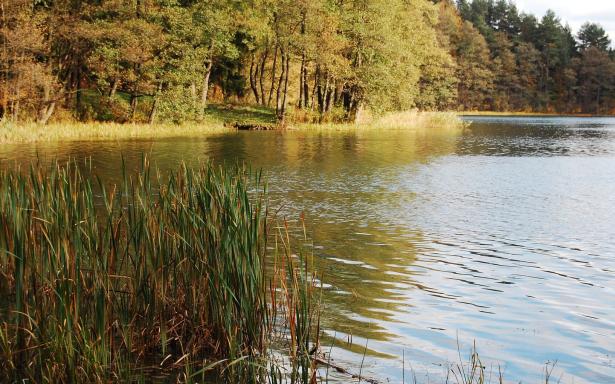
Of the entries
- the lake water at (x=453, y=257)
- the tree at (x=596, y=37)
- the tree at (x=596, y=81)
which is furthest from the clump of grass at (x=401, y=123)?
the tree at (x=596, y=37)

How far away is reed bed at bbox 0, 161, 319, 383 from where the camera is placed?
5145 mm

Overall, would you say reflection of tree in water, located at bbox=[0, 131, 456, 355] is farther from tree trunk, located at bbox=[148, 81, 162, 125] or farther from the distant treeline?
the distant treeline

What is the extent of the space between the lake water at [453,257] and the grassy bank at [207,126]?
4551 mm

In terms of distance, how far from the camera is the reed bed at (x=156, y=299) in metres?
5.14

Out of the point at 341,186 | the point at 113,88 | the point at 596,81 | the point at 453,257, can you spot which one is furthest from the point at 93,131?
the point at 596,81

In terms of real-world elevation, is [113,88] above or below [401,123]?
above

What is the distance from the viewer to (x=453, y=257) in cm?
1107

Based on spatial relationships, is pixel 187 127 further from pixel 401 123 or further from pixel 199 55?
pixel 401 123

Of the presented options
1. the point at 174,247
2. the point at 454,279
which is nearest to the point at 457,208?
the point at 454,279

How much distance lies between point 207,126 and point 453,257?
3370cm

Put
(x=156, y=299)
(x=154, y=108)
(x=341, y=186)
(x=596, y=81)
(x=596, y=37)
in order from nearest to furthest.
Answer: (x=156, y=299) → (x=341, y=186) → (x=154, y=108) → (x=596, y=81) → (x=596, y=37)

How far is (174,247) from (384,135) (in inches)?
1520

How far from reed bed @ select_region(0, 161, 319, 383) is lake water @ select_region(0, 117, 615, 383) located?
2.97ft

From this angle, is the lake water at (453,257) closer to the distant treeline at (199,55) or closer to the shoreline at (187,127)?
the shoreline at (187,127)
